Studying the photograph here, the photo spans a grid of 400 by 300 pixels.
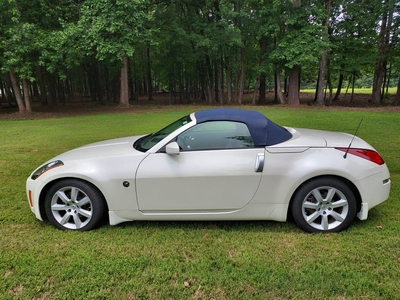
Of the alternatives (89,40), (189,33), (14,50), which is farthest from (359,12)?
(14,50)

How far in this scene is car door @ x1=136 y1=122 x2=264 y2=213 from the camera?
9.84 ft

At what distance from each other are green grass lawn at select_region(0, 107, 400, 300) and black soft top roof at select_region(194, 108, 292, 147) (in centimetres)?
102

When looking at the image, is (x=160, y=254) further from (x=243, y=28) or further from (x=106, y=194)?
(x=243, y=28)

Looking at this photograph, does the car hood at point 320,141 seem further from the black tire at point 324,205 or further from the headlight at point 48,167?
the headlight at point 48,167

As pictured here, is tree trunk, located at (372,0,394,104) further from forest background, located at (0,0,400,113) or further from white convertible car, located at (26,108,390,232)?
white convertible car, located at (26,108,390,232)

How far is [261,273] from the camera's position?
247 cm

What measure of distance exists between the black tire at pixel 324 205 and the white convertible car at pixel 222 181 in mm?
10

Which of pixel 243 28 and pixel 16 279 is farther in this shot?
pixel 243 28

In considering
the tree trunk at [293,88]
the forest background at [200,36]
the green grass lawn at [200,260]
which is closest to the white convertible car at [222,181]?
the green grass lawn at [200,260]

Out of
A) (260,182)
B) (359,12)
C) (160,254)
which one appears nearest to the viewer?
(160,254)

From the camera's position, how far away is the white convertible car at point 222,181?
9.84 feet

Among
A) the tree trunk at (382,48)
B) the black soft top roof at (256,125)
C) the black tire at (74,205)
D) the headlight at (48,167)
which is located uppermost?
the tree trunk at (382,48)

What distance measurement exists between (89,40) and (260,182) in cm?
1594

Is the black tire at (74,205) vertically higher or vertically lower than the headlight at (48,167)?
lower
